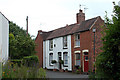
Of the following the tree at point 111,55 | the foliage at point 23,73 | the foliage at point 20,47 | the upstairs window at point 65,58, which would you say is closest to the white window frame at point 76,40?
the upstairs window at point 65,58

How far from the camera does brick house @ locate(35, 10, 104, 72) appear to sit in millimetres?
23422

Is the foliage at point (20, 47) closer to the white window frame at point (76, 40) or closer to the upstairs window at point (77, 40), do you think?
the white window frame at point (76, 40)

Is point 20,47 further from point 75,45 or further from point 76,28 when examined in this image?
point 76,28

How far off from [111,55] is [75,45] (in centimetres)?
1860

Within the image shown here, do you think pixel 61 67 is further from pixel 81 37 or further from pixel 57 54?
pixel 81 37

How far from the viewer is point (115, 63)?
7.66m

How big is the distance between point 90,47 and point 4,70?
1429cm

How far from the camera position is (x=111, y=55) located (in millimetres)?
7727

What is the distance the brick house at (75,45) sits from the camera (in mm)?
23422

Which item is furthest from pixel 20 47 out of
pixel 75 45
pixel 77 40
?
pixel 77 40

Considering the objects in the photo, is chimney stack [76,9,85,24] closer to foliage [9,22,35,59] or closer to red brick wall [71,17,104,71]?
red brick wall [71,17,104,71]

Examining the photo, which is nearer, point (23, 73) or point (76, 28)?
point (23, 73)

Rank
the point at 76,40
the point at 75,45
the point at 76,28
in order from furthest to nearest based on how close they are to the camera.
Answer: the point at 76,28
the point at 75,45
the point at 76,40

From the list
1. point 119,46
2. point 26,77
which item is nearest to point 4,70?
point 26,77
